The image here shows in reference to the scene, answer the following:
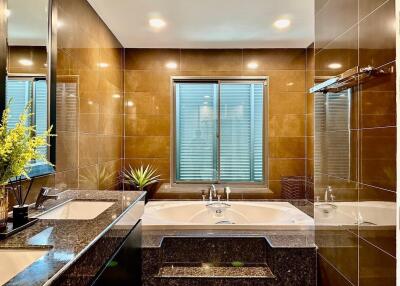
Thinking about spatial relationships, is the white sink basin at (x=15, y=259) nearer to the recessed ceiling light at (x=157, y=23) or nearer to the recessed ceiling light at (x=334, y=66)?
the recessed ceiling light at (x=334, y=66)

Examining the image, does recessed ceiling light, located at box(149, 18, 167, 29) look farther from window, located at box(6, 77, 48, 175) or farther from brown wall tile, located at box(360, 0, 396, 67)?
brown wall tile, located at box(360, 0, 396, 67)

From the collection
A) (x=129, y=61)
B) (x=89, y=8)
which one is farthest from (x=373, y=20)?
(x=129, y=61)

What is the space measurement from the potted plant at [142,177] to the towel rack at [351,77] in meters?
2.28

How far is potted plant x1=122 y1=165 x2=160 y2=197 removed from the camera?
12.5 feet

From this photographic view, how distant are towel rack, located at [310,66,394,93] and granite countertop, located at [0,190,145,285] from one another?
4.65ft

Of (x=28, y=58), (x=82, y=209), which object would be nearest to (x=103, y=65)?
(x=28, y=58)

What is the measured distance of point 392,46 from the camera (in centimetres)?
152

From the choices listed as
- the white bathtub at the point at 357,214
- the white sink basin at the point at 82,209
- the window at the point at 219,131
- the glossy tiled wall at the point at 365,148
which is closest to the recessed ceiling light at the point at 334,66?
the glossy tiled wall at the point at 365,148

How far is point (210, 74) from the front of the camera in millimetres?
3973

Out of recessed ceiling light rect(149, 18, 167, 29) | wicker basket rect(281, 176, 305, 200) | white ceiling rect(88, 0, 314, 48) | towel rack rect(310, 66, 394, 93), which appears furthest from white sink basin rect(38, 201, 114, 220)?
wicker basket rect(281, 176, 305, 200)

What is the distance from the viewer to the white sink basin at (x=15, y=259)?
3.59 ft

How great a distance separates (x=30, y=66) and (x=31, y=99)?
0.58 ft

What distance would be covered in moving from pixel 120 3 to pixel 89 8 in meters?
0.27

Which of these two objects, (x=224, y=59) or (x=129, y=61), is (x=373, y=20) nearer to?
(x=224, y=59)
